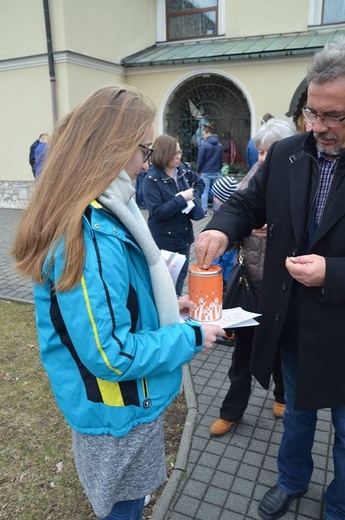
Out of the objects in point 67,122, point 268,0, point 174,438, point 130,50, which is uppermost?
point 268,0

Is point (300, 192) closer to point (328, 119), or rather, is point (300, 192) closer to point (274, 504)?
point (328, 119)

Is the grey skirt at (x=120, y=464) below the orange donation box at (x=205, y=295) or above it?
below

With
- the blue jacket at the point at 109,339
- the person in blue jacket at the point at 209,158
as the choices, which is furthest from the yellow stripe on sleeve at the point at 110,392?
the person in blue jacket at the point at 209,158

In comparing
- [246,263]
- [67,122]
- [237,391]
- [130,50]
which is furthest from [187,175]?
[130,50]

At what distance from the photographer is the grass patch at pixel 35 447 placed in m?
2.31

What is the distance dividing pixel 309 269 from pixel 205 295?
1.33 ft

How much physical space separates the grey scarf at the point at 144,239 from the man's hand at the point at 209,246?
355 mm

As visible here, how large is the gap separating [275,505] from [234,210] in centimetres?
154

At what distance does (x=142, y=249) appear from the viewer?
140 cm

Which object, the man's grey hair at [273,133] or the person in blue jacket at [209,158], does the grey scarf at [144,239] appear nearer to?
the man's grey hair at [273,133]

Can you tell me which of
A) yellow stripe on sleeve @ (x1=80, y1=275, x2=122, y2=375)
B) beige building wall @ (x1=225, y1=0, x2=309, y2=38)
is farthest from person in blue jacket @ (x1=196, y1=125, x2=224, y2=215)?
yellow stripe on sleeve @ (x1=80, y1=275, x2=122, y2=375)

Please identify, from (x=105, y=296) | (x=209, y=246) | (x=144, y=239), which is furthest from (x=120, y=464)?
(x=209, y=246)

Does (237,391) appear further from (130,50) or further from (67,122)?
(130,50)

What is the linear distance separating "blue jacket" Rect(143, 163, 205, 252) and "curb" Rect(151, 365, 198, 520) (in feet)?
4.94
